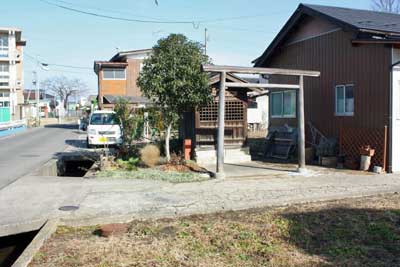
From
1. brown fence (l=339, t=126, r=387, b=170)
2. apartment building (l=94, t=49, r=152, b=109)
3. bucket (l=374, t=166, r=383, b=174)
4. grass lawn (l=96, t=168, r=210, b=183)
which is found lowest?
grass lawn (l=96, t=168, r=210, b=183)

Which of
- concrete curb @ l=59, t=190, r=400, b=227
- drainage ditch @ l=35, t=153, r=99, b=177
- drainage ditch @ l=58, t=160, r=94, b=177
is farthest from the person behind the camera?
drainage ditch @ l=58, t=160, r=94, b=177

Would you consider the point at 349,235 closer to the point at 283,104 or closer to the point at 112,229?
the point at 112,229

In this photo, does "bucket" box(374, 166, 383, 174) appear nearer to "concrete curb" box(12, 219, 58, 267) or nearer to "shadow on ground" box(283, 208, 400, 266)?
"shadow on ground" box(283, 208, 400, 266)

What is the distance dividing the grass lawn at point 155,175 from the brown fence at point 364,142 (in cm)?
489

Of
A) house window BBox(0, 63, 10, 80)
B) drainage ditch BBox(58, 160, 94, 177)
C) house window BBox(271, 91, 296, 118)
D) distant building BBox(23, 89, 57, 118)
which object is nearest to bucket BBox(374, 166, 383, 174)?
house window BBox(271, 91, 296, 118)

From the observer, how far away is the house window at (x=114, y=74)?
37281 mm

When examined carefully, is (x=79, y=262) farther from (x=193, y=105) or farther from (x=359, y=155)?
(x=359, y=155)

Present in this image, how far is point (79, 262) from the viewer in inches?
186

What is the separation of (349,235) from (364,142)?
676 cm

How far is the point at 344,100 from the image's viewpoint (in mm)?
12922

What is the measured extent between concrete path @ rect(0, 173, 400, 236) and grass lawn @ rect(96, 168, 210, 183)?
1.64 feet

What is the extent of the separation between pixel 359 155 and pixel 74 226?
8.82 metres

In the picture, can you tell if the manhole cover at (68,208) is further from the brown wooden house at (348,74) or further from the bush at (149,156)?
the brown wooden house at (348,74)

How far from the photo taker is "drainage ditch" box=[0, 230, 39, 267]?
6.27 m
